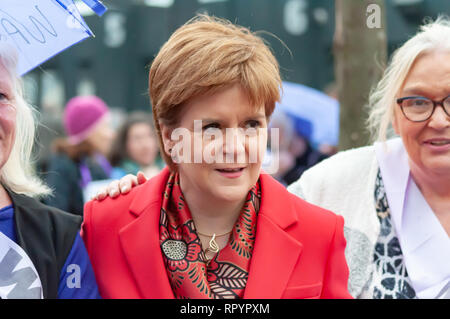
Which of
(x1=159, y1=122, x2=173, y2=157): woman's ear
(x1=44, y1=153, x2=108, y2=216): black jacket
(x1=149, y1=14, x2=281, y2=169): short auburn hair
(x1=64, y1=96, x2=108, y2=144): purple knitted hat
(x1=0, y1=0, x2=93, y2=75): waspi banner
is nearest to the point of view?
(x1=0, y1=0, x2=93, y2=75): waspi banner

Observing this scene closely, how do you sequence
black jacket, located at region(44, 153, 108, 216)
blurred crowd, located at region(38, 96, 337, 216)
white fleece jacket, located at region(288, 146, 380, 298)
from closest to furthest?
white fleece jacket, located at region(288, 146, 380, 298) < black jacket, located at region(44, 153, 108, 216) < blurred crowd, located at region(38, 96, 337, 216)

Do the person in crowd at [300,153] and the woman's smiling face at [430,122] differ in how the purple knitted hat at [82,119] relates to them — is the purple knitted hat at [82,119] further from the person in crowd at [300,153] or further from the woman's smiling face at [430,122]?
the woman's smiling face at [430,122]

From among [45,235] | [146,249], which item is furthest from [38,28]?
[146,249]

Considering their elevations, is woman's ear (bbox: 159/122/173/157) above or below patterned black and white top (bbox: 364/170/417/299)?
above

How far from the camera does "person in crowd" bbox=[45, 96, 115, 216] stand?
17.1 feet

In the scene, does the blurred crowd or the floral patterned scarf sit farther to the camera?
the blurred crowd

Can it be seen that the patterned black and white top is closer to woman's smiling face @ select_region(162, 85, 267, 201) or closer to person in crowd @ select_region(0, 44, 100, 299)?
woman's smiling face @ select_region(162, 85, 267, 201)

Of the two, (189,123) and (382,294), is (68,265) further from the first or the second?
(382,294)

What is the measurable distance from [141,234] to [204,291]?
0.32 metres

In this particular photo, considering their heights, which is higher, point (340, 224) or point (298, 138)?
point (340, 224)

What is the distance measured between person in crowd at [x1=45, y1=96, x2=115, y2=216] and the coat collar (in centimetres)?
304

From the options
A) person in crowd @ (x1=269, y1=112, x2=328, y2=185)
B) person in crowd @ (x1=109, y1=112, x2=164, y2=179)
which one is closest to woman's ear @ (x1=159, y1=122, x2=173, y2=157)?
person in crowd @ (x1=269, y1=112, x2=328, y2=185)

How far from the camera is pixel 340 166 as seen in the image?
2.89 meters

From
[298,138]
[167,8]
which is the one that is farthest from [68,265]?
[167,8]
